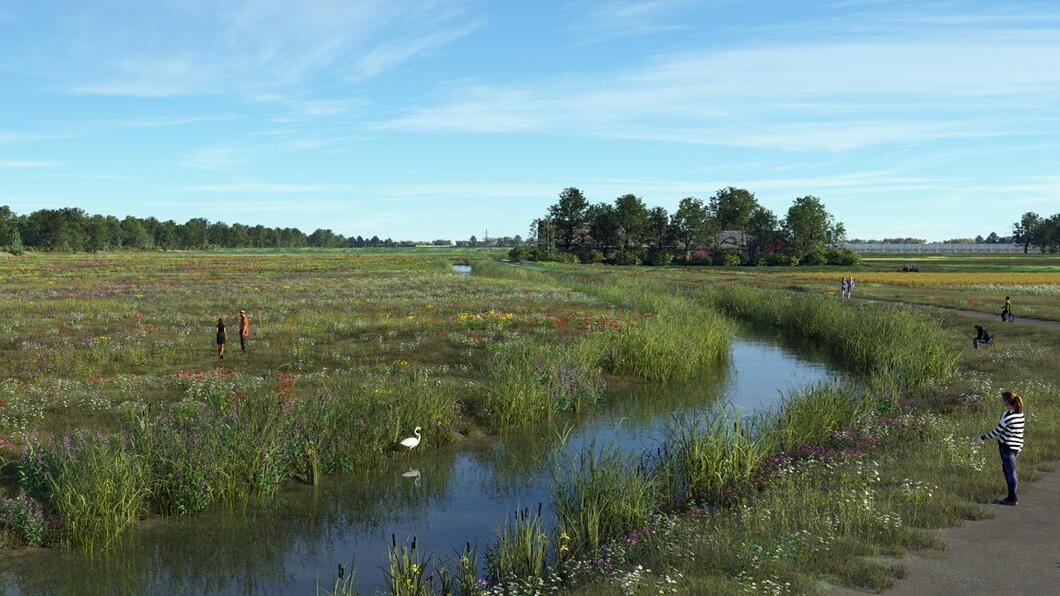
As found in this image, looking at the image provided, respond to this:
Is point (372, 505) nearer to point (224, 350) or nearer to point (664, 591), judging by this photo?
point (664, 591)

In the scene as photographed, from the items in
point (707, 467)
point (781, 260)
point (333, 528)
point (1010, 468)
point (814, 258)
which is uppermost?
point (814, 258)

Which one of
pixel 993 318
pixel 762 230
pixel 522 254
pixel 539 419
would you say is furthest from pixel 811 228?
pixel 539 419

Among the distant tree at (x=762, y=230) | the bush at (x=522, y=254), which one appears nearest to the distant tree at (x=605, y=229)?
the bush at (x=522, y=254)

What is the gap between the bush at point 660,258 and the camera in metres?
128

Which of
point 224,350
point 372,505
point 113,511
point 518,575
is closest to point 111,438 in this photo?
point 113,511

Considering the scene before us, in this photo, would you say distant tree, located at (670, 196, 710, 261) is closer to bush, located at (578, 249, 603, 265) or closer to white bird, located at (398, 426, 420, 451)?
bush, located at (578, 249, 603, 265)

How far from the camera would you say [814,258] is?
393 feet

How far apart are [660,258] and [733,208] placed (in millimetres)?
29405

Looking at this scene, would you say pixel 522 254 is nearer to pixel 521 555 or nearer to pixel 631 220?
pixel 631 220

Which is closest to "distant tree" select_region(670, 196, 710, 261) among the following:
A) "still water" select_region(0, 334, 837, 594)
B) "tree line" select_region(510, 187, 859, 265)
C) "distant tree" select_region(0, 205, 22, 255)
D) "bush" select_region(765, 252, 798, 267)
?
"tree line" select_region(510, 187, 859, 265)

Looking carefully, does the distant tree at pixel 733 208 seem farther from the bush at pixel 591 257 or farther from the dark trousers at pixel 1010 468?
the dark trousers at pixel 1010 468

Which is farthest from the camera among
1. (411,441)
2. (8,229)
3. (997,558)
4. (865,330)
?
(8,229)

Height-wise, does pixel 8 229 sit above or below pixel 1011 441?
above

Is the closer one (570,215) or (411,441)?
(411,441)
